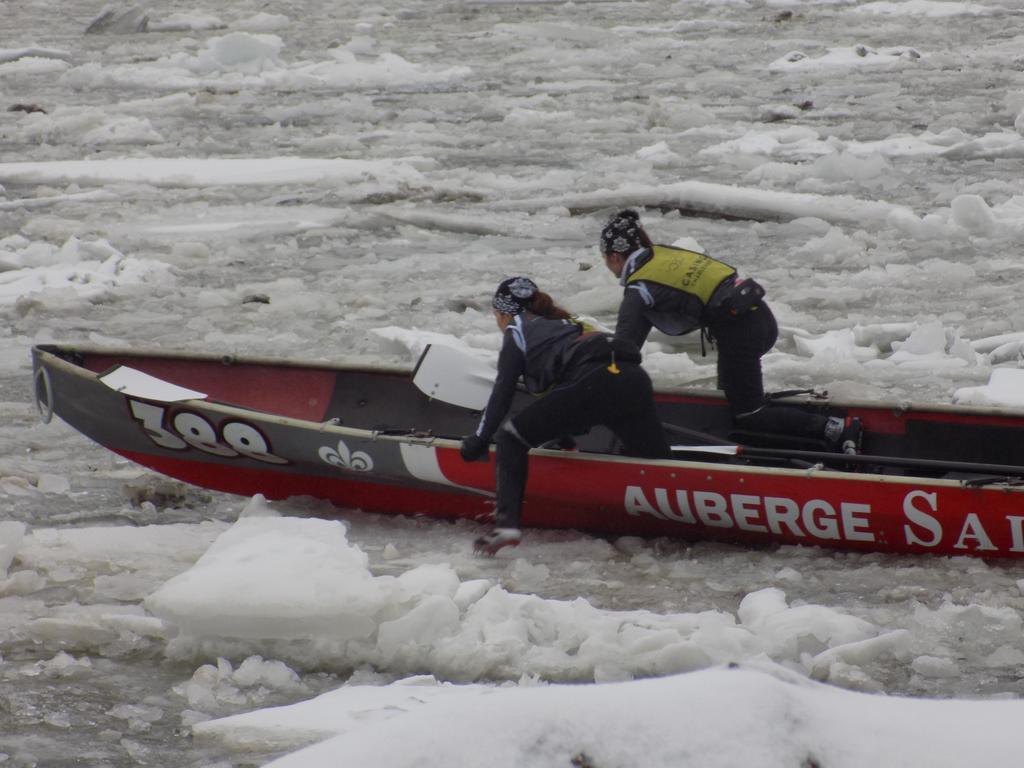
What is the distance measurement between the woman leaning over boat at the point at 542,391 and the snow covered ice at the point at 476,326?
355mm

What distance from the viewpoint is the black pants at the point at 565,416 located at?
21.4 ft

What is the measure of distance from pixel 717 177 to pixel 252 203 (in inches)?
179

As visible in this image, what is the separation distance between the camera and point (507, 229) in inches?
505

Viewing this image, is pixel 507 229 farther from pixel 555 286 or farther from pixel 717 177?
pixel 717 177

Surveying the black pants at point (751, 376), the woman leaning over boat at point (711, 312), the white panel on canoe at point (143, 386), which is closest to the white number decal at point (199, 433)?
the white panel on canoe at point (143, 386)

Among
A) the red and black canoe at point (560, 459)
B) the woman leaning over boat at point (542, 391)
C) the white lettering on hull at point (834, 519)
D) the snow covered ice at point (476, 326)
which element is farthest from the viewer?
the woman leaning over boat at point (542, 391)

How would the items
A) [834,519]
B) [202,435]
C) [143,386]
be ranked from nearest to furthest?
[834,519] < [202,435] < [143,386]

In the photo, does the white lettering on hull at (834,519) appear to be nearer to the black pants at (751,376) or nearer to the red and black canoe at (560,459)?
the red and black canoe at (560,459)

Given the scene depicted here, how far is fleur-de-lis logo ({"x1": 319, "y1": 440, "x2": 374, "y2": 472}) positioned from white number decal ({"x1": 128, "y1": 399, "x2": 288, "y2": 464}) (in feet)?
0.89

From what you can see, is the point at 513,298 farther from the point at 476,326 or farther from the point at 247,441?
the point at 476,326

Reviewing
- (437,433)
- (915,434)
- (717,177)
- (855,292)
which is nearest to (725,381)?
(915,434)

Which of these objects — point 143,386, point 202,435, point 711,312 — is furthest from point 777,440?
point 143,386

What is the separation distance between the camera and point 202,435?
723cm

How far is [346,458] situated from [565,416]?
1.13 meters
